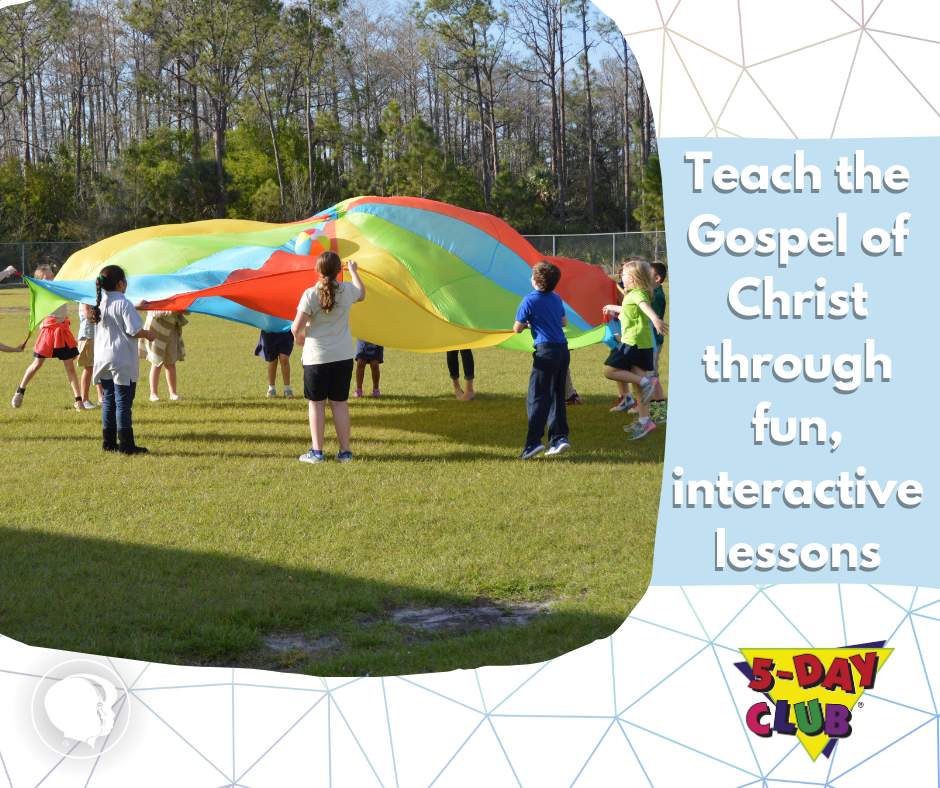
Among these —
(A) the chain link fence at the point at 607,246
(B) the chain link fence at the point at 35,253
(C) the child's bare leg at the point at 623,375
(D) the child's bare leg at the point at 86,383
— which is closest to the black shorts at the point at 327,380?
(C) the child's bare leg at the point at 623,375

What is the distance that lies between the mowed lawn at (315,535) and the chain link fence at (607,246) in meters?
17.0

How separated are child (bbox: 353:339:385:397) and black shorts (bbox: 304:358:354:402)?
110 inches

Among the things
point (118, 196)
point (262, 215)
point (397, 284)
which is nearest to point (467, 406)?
point (397, 284)

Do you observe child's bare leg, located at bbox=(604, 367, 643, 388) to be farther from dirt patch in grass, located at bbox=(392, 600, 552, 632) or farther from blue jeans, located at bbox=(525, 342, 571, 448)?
dirt patch in grass, located at bbox=(392, 600, 552, 632)

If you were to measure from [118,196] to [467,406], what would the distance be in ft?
87.5

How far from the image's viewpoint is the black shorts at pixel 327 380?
20.8ft

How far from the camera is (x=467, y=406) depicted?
9055 mm

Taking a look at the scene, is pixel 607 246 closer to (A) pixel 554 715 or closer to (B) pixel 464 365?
(B) pixel 464 365

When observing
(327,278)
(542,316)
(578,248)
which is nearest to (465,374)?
(542,316)

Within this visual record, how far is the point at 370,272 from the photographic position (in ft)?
23.4

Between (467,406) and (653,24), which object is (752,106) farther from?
(467,406)

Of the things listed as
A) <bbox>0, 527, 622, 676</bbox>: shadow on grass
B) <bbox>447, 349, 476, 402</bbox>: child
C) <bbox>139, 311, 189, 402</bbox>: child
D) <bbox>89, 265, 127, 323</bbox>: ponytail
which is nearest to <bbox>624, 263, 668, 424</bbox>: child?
<bbox>447, 349, 476, 402</bbox>: child

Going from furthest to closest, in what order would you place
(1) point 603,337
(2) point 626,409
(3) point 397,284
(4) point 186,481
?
(2) point 626,409 → (1) point 603,337 → (3) point 397,284 → (4) point 186,481

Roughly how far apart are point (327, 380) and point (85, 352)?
3421 mm
